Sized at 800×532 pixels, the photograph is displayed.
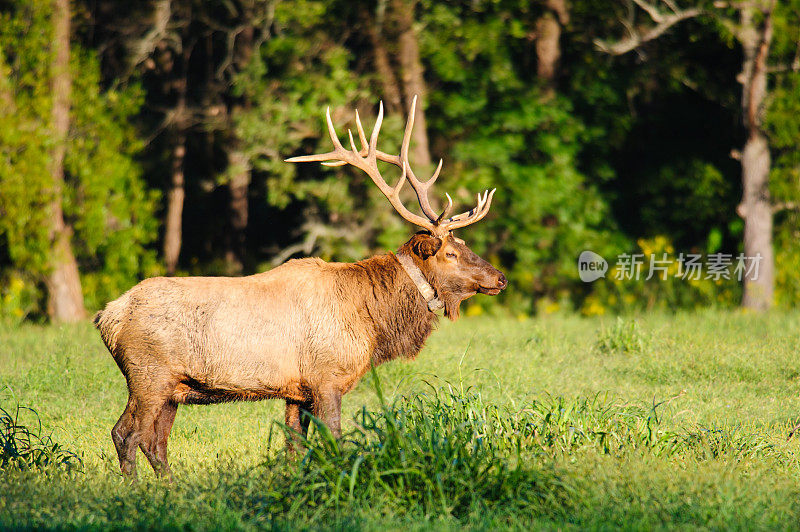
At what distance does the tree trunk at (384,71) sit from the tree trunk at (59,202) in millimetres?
4696

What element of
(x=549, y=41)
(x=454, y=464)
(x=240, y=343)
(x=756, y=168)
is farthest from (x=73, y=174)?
(x=454, y=464)

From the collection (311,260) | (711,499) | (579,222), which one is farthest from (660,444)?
(579,222)

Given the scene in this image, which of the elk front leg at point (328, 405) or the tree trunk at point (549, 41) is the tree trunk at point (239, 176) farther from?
the elk front leg at point (328, 405)

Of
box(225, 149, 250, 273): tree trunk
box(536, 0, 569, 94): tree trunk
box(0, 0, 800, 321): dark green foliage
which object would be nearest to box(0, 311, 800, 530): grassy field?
box(0, 0, 800, 321): dark green foliage

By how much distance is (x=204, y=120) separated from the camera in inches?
629

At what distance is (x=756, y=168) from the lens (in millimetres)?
13586

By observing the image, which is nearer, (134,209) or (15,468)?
(15,468)

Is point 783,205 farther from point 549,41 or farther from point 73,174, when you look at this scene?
point 73,174

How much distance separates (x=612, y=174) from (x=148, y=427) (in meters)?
10.8

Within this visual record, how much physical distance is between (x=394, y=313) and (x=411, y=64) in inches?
331

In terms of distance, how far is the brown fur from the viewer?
671cm

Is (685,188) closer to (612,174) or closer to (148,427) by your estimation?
(612,174)

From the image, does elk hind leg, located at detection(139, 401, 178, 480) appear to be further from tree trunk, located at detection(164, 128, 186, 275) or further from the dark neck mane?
tree trunk, located at detection(164, 128, 186, 275)

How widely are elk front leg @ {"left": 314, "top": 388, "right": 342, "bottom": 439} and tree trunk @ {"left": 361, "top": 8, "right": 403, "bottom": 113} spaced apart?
901cm
